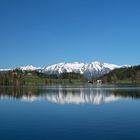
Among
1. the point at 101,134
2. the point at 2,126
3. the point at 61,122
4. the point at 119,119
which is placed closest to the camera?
the point at 101,134

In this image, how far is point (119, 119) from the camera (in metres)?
42.6

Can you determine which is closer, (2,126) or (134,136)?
(134,136)

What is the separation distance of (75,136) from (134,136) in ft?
17.1

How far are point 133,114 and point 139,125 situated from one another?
11.1 metres

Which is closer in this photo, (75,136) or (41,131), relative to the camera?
(75,136)

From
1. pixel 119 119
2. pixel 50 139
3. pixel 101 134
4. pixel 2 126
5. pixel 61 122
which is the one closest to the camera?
pixel 50 139

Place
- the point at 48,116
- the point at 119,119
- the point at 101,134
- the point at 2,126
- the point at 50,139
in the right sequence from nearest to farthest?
the point at 50,139
the point at 101,134
the point at 2,126
the point at 119,119
the point at 48,116

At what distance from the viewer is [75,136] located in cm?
3117

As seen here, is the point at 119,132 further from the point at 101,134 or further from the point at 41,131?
the point at 41,131

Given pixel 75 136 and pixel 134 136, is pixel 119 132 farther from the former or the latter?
pixel 75 136

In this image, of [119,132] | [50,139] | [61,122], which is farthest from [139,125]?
[50,139]

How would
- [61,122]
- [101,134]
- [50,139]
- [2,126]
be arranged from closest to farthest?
[50,139], [101,134], [2,126], [61,122]

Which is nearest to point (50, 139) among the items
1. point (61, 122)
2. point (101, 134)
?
point (101, 134)

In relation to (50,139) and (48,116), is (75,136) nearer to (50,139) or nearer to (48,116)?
(50,139)
